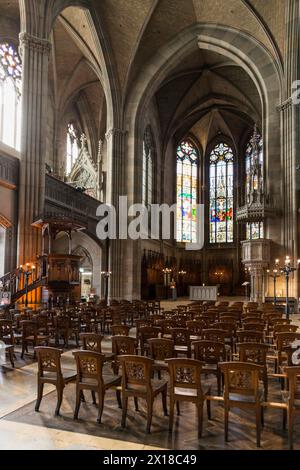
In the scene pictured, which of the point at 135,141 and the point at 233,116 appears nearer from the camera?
the point at 135,141

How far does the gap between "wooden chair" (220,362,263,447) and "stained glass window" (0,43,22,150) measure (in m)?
19.7

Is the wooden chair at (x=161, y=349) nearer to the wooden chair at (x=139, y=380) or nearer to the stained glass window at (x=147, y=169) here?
the wooden chair at (x=139, y=380)

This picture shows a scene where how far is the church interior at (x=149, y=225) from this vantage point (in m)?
5.61

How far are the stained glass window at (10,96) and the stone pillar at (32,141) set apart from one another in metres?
4.33

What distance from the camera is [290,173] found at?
24.4 meters

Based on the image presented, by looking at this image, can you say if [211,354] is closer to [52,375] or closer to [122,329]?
[122,329]

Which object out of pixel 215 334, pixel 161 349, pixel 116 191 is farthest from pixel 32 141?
pixel 161 349

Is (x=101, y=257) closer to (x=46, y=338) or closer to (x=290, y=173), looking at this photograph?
(x=290, y=173)

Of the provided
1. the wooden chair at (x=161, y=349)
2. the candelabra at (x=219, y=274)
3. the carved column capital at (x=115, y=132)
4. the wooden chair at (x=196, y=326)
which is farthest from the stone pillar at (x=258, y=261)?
the candelabra at (x=219, y=274)

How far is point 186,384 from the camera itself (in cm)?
548

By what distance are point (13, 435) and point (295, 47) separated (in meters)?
25.6

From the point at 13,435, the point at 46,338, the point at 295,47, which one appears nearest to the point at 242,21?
the point at 295,47

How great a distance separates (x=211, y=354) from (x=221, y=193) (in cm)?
3898


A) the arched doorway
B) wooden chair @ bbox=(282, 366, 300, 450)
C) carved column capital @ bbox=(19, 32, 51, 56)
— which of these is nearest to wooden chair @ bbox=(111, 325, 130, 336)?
wooden chair @ bbox=(282, 366, 300, 450)
